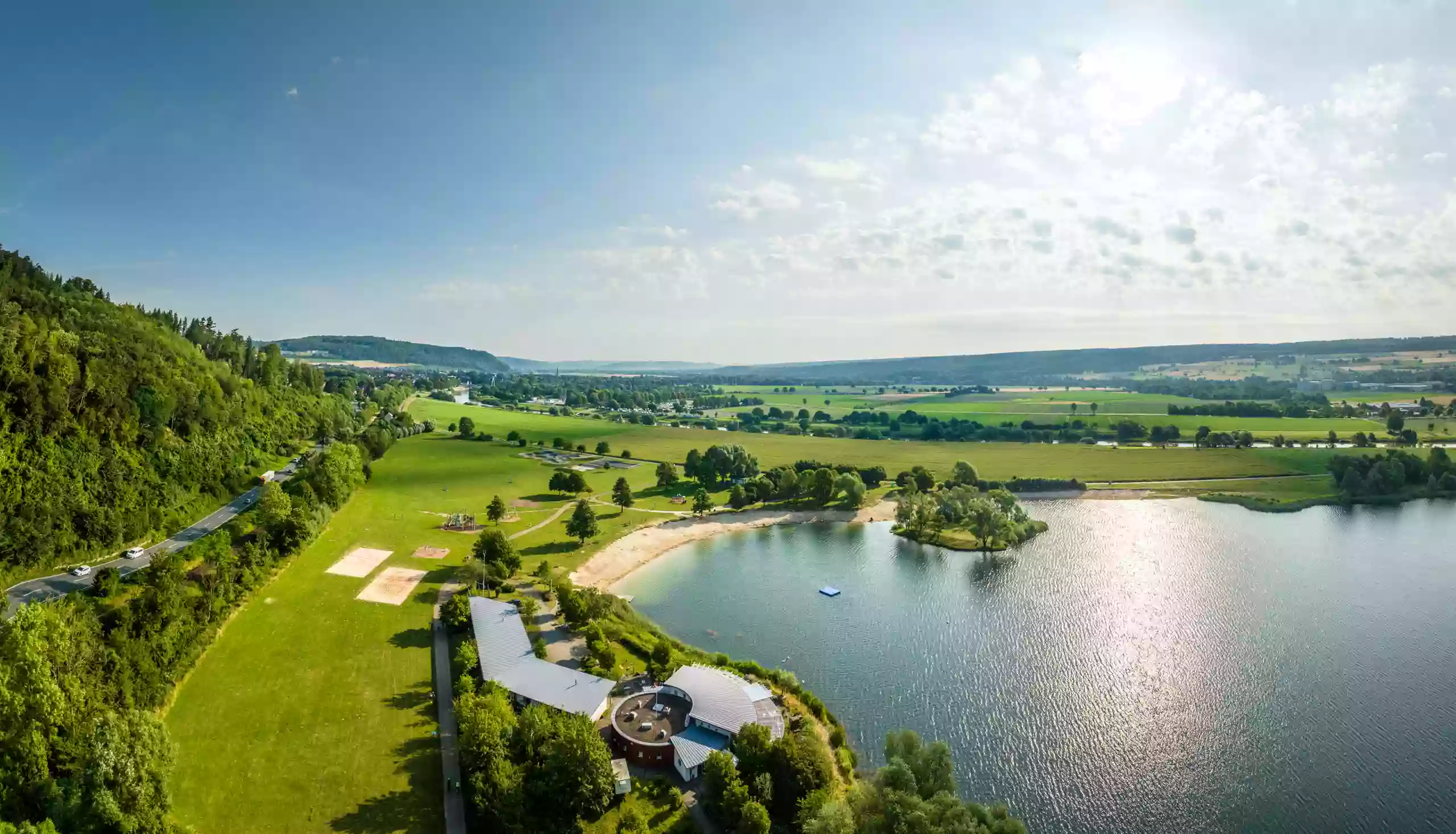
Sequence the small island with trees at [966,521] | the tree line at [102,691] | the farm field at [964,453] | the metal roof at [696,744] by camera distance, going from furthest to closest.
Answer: the farm field at [964,453]
the small island with trees at [966,521]
the metal roof at [696,744]
the tree line at [102,691]

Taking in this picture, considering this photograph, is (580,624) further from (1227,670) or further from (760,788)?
(1227,670)

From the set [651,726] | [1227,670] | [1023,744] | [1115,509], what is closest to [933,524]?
[1115,509]

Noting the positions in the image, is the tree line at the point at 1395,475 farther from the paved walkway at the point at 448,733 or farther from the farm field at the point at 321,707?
the paved walkway at the point at 448,733

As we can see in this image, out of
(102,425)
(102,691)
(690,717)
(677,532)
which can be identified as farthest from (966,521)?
(102,425)

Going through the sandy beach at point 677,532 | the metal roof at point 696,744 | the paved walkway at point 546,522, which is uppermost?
the paved walkway at point 546,522

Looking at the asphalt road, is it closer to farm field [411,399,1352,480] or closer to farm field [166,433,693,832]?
farm field [166,433,693,832]

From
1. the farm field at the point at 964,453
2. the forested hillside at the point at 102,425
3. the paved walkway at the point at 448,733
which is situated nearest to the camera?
the paved walkway at the point at 448,733

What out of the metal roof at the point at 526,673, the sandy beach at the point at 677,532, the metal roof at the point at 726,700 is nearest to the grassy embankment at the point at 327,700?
the sandy beach at the point at 677,532
